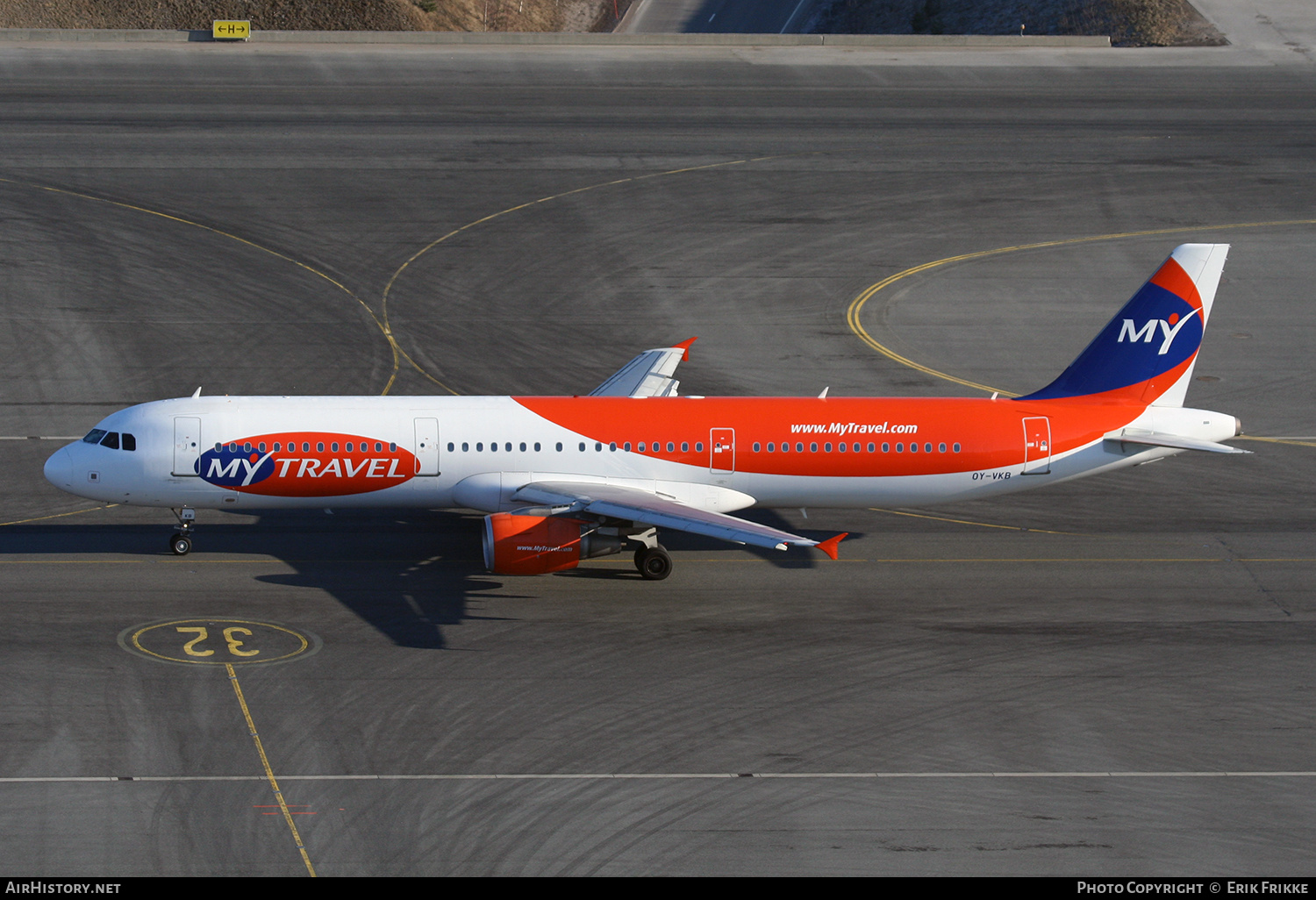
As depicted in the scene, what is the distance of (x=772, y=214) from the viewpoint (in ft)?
227

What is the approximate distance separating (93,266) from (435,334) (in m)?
16.7

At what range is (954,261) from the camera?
214 ft

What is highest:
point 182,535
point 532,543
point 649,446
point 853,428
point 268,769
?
point 853,428

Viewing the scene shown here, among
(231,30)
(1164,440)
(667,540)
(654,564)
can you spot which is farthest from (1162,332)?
(231,30)

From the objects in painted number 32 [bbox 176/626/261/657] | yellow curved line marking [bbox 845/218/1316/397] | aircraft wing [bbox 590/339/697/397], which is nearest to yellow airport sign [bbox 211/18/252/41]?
yellow curved line marking [bbox 845/218/1316/397]

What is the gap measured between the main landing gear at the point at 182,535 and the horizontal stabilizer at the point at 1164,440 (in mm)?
26296

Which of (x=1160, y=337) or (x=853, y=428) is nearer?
(x=853, y=428)

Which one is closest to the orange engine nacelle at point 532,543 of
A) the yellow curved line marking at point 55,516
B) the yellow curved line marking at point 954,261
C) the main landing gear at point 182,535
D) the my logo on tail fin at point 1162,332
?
the main landing gear at point 182,535

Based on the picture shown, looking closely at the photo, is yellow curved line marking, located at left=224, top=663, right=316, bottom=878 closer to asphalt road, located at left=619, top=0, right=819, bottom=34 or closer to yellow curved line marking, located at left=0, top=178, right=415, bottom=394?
yellow curved line marking, located at left=0, top=178, right=415, bottom=394

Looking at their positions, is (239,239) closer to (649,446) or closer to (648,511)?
(649,446)

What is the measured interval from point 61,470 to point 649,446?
1619 cm

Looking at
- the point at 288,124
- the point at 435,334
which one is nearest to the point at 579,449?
the point at 435,334

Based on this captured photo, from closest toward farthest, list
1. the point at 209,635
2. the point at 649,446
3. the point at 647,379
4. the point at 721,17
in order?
the point at 209,635
the point at 649,446
the point at 647,379
the point at 721,17

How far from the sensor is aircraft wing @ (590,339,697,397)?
1789 inches
